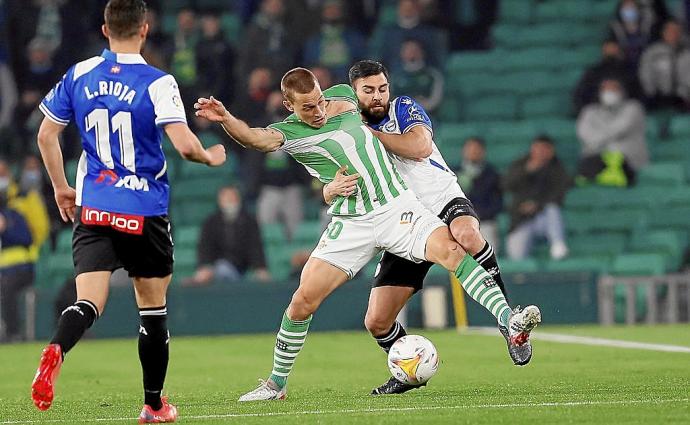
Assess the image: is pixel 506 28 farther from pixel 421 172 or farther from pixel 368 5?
pixel 421 172

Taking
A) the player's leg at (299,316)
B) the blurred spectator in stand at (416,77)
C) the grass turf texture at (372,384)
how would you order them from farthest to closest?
the blurred spectator in stand at (416,77), the player's leg at (299,316), the grass turf texture at (372,384)

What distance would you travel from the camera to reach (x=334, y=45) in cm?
2084

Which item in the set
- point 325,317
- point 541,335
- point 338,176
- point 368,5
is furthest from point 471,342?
point 368,5

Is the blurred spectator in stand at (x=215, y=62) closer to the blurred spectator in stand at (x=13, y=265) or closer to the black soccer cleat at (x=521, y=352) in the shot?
the blurred spectator in stand at (x=13, y=265)

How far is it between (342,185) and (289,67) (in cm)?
1231

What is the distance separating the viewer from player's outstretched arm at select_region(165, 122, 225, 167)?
696 cm

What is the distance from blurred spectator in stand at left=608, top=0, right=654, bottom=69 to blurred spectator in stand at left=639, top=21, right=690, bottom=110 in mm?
287

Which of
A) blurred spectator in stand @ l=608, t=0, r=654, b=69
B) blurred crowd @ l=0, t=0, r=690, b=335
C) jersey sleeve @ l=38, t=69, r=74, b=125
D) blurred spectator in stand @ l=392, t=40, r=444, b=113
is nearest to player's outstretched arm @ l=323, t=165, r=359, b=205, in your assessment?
jersey sleeve @ l=38, t=69, r=74, b=125

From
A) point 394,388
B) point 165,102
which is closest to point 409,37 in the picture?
point 394,388

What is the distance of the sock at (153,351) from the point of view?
7348 millimetres

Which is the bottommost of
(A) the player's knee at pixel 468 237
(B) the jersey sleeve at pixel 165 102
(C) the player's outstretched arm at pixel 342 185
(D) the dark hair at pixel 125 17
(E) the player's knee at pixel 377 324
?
(E) the player's knee at pixel 377 324

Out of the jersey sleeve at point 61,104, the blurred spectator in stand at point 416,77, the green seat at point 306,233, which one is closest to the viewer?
the jersey sleeve at point 61,104

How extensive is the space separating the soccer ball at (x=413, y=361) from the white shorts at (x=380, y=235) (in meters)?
0.56

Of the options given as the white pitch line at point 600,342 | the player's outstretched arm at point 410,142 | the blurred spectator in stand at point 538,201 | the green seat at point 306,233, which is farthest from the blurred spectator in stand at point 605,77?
the player's outstretched arm at point 410,142
